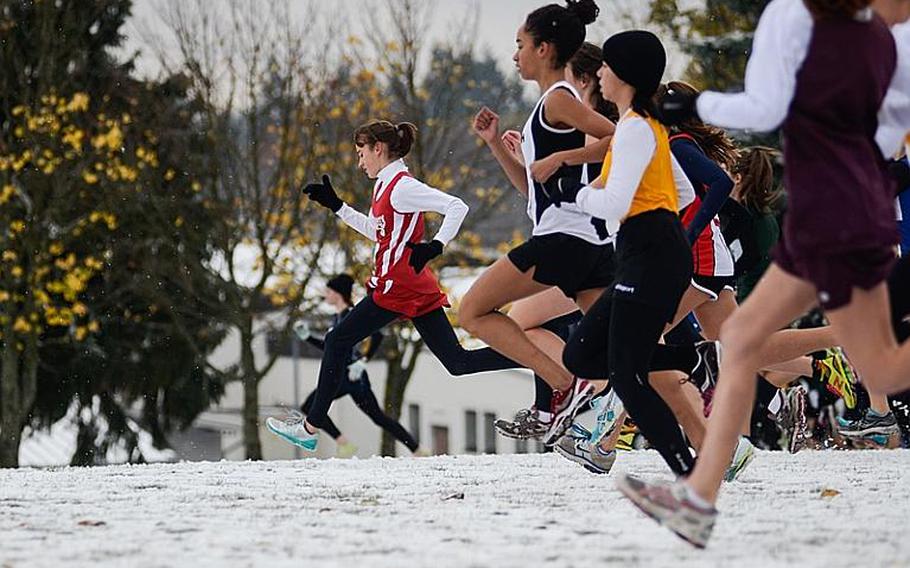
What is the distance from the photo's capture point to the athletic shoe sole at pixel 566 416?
7.93 meters

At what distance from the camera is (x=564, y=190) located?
6504 mm

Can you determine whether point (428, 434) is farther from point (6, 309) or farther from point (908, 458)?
point (908, 458)

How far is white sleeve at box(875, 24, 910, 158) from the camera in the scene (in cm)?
521

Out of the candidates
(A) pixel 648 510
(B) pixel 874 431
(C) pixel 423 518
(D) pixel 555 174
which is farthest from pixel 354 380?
(A) pixel 648 510

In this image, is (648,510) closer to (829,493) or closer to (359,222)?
(829,493)

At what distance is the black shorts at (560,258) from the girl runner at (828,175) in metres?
2.31

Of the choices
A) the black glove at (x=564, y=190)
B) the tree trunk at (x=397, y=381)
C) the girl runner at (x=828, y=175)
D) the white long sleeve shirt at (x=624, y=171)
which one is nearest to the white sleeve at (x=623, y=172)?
the white long sleeve shirt at (x=624, y=171)

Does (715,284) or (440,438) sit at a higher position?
(715,284)

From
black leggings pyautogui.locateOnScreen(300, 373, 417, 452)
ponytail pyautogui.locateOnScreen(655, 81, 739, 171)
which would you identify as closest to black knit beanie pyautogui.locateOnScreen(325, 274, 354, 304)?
black leggings pyautogui.locateOnScreen(300, 373, 417, 452)

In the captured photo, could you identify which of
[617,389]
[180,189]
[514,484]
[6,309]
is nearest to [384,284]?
[514,484]

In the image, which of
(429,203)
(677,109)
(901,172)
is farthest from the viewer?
(429,203)

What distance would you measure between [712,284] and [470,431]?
32.1 m

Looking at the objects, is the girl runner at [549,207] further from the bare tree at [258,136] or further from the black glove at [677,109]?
the bare tree at [258,136]

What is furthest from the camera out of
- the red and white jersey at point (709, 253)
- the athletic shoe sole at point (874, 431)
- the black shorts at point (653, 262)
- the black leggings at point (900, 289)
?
the athletic shoe sole at point (874, 431)
